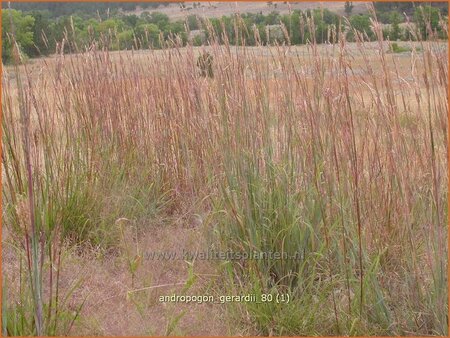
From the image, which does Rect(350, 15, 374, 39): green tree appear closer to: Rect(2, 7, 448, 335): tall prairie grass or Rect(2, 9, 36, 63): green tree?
Rect(2, 7, 448, 335): tall prairie grass

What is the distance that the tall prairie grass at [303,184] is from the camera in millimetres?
2092

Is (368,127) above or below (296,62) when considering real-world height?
below

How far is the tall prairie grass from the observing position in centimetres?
209

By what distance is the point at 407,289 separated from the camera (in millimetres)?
2133

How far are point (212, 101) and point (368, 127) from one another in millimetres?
815

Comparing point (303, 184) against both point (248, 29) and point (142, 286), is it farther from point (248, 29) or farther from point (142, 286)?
point (248, 29)

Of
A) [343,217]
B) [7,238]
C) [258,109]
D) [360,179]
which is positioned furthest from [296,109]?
[7,238]

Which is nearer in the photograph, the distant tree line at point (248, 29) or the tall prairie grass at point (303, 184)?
the tall prairie grass at point (303, 184)

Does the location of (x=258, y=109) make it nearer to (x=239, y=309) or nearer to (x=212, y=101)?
(x=212, y=101)

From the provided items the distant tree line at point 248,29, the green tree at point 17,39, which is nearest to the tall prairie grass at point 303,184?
the distant tree line at point 248,29

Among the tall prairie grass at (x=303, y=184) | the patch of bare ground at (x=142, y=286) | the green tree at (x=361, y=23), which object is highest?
the green tree at (x=361, y=23)

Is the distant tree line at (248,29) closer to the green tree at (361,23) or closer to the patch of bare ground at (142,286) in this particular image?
the green tree at (361,23)

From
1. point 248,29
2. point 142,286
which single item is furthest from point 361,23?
point 142,286

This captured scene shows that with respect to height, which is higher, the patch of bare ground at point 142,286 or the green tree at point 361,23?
the green tree at point 361,23
